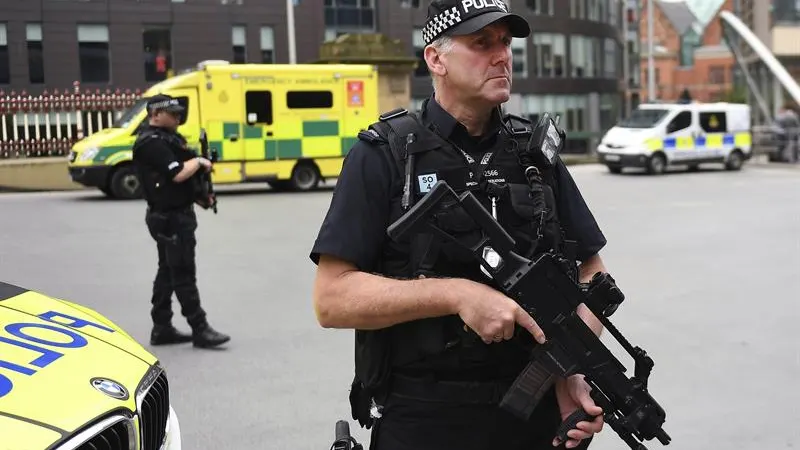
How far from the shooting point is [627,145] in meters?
22.5

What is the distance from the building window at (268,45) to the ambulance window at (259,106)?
7.47 meters

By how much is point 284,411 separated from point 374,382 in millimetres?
2867

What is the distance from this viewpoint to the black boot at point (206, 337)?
620 centimetres

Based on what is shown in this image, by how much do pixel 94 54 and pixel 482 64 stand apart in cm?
2164

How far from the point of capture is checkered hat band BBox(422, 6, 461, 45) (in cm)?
213

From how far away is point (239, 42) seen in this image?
25500 millimetres

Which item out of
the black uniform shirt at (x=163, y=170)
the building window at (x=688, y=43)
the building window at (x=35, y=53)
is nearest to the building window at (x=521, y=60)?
the building window at (x=35, y=53)

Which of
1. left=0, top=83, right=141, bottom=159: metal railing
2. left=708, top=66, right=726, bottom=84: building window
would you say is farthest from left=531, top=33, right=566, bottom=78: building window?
left=708, top=66, right=726, bottom=84: building window

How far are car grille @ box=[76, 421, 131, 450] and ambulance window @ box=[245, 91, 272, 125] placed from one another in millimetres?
16071

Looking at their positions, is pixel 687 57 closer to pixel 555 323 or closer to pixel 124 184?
pixel 124 184

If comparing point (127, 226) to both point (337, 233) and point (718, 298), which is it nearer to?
point (718, 298)

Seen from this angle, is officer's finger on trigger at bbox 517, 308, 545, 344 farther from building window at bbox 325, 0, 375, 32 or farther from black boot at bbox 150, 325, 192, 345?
building window at bbox 325, 0, 375, 32

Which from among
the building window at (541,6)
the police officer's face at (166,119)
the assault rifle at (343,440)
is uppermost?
the building window at (541,6)

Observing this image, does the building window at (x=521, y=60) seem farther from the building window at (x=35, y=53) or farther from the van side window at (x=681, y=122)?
the building window at (x=35, y=53)
